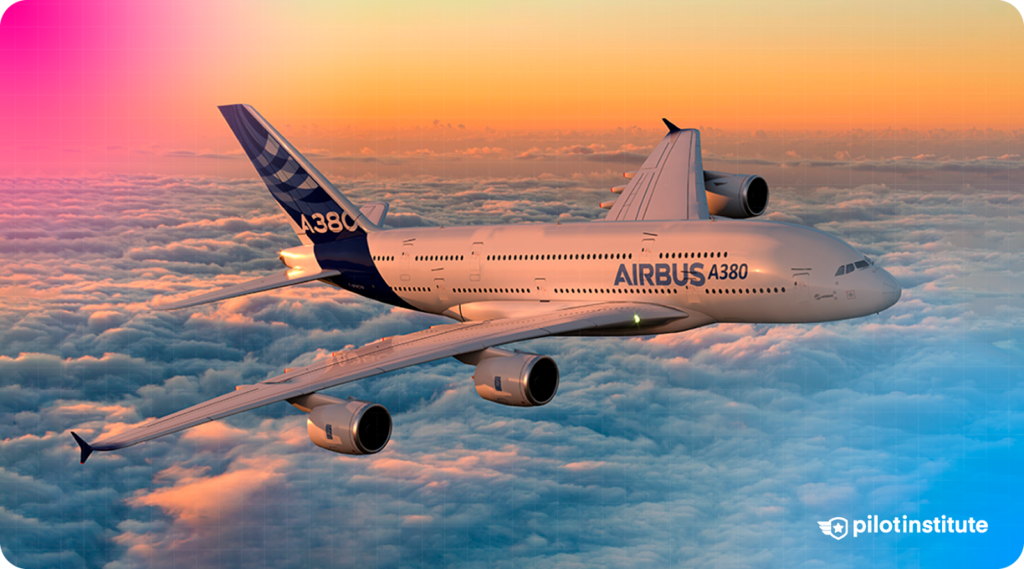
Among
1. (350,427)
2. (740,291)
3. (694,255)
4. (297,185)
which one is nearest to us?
(350,427)

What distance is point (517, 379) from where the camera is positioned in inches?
957

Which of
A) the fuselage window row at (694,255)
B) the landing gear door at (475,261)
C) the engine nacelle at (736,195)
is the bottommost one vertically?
the landing gear door at (475,261)

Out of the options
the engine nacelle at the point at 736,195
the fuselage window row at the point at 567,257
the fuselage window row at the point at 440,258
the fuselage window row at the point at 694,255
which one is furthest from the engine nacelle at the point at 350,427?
the engine nacelle at the point at 736,195

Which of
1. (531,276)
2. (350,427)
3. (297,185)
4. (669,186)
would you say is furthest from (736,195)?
(350,427)

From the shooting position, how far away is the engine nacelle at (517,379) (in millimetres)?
24359

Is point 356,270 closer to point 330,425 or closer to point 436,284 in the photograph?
point 436,284

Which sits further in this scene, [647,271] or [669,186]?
[669,186]

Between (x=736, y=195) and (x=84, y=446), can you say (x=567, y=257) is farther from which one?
(x=84, y=446)

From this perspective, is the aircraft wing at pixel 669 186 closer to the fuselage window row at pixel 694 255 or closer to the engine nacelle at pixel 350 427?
the fuselage window row at pixel 694 255

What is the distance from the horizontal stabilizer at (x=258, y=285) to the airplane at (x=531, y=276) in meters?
0.08

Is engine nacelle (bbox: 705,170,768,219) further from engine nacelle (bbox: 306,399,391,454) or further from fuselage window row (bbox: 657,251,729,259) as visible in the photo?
engine nacelle (bbox: 306,399,391,454)

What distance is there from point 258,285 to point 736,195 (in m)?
19.8

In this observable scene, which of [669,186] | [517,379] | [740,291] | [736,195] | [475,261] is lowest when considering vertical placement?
[517,379]

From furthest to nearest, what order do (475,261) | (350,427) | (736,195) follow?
(736,195), (475,261), (350,427)
